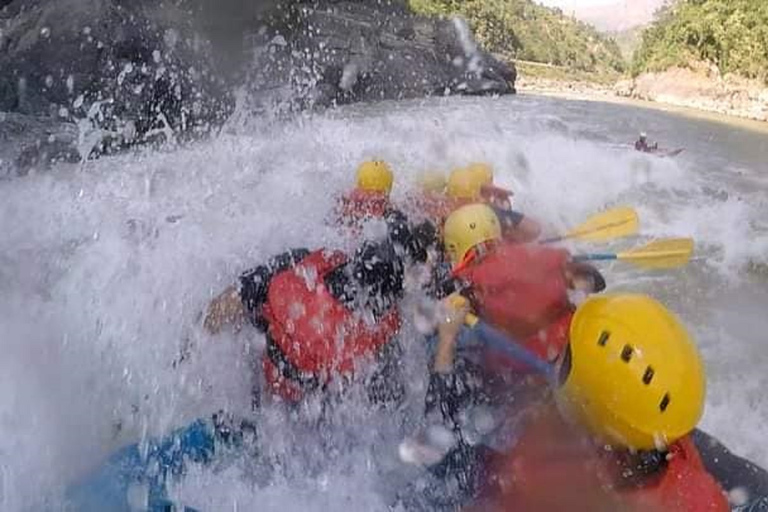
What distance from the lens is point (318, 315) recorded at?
2639mm

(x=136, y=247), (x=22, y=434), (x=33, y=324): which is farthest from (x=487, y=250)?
(x=136, y=247)

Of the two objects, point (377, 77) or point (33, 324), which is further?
point (377, 77)

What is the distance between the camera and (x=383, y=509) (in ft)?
8.86

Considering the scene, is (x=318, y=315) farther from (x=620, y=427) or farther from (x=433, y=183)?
(x=433, y=183)

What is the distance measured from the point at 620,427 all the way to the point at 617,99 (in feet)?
133

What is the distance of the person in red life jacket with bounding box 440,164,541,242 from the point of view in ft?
13.8

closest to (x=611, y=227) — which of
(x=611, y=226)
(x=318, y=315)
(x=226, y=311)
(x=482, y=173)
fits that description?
(x=611, y=226)

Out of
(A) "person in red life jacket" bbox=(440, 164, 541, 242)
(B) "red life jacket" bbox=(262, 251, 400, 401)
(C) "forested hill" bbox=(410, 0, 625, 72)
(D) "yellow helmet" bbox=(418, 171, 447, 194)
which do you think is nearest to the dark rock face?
(D) "yellow helmet" bbox=(418, 171, 447, 194)

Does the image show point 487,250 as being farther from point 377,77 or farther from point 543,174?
point 377,77

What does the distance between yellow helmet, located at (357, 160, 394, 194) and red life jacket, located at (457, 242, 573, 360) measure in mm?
1623

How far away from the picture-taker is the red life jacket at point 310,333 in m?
2.65

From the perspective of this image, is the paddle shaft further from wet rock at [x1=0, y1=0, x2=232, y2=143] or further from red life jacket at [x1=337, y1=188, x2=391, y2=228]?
wet rock at [x1=0, y1=0, x2=232, y2=143]

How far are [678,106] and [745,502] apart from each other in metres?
38.5

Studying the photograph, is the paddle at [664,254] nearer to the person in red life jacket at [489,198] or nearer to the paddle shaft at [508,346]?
the person in red life jacket at [489,198]
